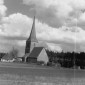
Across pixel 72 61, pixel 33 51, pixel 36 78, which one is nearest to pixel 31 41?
pixel 33 51

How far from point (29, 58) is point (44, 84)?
335 feet

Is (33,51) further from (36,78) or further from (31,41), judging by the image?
(36,78)

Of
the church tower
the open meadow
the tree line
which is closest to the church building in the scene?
the church tower

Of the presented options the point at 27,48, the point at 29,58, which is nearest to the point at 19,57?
the point at 27,48

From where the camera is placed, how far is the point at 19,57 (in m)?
161

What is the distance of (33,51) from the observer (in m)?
123

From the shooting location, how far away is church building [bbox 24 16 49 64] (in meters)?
114

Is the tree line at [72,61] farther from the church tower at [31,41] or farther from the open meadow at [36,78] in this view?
the open meadow at [36,78]

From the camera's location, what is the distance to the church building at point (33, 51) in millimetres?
114500

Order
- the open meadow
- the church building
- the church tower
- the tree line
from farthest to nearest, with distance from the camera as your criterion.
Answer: the church tower, the church building, the tree line, the open meadow

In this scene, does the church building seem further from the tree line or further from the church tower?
the tree line

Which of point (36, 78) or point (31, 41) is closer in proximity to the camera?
point (36, 78)

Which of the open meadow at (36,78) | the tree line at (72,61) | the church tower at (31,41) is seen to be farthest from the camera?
the church tower at (31,41)

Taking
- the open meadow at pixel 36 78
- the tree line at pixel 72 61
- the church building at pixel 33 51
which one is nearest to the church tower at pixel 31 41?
the church building at pixel 33 51
